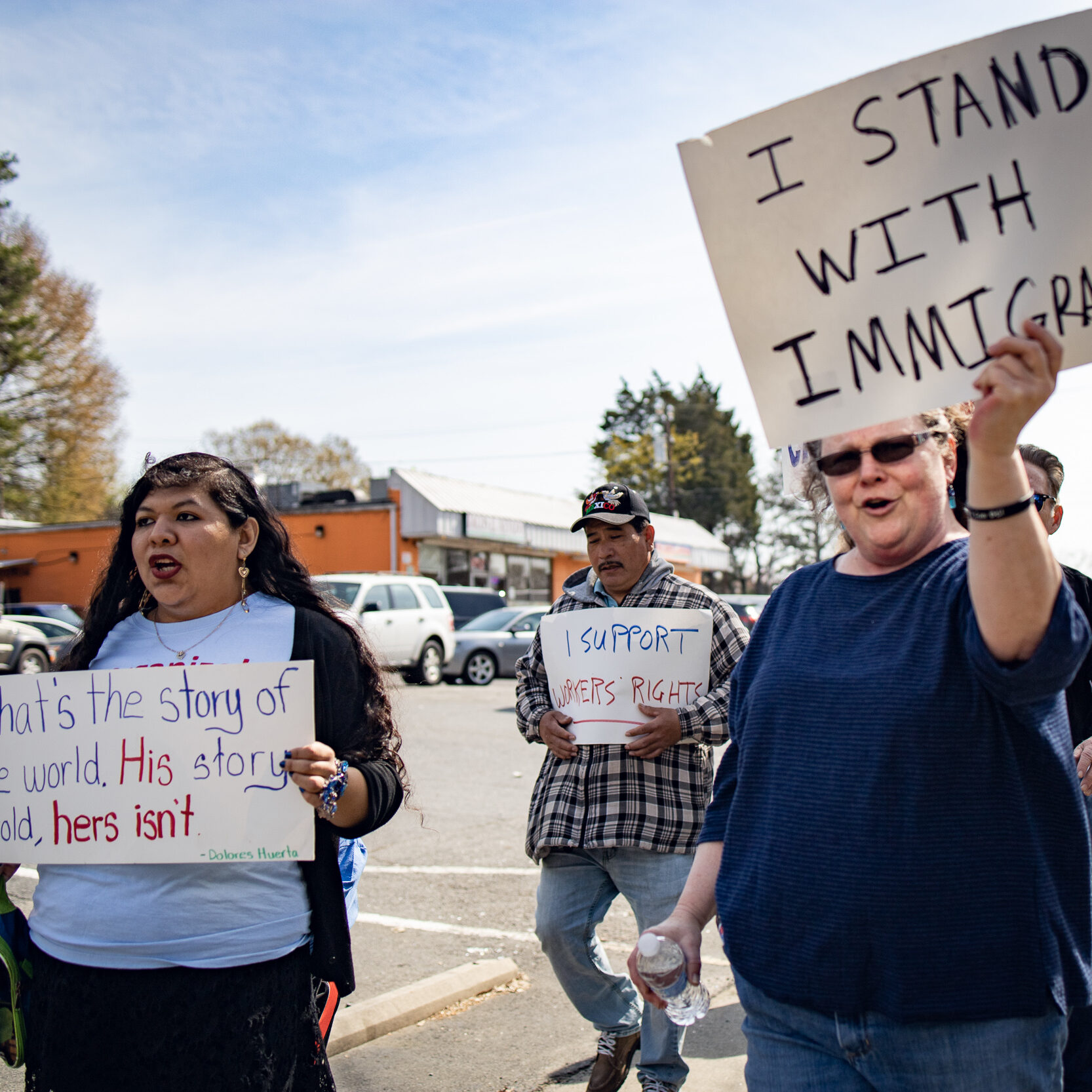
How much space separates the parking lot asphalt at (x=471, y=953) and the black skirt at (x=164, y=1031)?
604 millimetres

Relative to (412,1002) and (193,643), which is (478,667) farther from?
(193,643)

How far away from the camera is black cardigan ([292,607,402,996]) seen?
8.05 feet

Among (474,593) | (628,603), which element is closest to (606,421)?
(474,593)

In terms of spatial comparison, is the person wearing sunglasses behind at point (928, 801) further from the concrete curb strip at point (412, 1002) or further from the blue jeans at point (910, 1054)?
the concrete curb strip at point (412, 1002)

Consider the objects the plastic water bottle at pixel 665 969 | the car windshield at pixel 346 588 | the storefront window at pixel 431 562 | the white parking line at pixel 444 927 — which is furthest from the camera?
the storefront window at pixel 431 562

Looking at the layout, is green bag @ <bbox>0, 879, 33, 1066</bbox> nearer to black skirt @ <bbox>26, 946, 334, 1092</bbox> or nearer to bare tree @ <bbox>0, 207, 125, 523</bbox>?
black skirt @ <bbox>26, 946, 334, 1092</bbox>

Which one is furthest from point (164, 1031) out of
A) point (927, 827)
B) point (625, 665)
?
point (625, 665)

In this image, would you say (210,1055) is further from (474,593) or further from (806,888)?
(474,593)

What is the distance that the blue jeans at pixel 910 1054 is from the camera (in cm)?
176

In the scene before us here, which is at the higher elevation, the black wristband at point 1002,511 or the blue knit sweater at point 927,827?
the black wristband at point 1002,511

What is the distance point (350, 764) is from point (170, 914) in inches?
19.2

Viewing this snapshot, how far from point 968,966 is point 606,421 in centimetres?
6103

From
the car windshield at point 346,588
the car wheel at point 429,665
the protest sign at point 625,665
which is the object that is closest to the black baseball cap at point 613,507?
the protest sign at point 625,665

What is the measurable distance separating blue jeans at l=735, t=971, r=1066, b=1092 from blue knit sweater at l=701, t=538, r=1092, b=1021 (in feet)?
0.12
